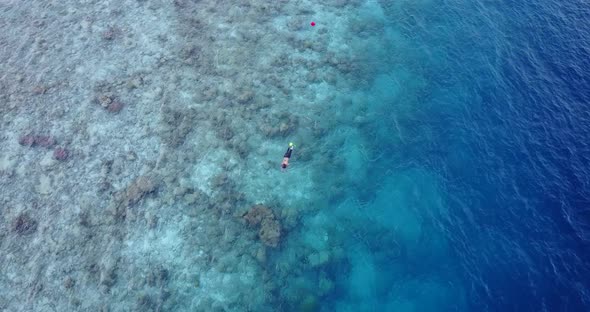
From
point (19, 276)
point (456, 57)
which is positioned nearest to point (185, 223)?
point (19, 276)

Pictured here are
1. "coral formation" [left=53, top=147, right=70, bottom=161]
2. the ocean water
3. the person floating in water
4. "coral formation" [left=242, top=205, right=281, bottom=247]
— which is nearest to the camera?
the ocean water

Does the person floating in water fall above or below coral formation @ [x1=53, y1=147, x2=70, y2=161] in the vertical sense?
below

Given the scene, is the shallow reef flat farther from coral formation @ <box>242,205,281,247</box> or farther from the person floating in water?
the person floating in water

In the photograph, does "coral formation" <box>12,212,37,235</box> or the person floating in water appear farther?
the person floating in water

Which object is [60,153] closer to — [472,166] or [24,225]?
[24,225]

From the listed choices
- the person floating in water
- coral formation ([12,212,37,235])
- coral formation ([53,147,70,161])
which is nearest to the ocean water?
coral formation ([12,212,37,235])

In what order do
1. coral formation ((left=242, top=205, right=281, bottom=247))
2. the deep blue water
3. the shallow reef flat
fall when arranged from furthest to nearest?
1. the deep blue water
2. coral formation ((left=242, top=205, right=281, bottom=247))
3. the shallow reef flat

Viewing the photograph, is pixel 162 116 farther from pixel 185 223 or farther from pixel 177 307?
A: pixel 177 307
